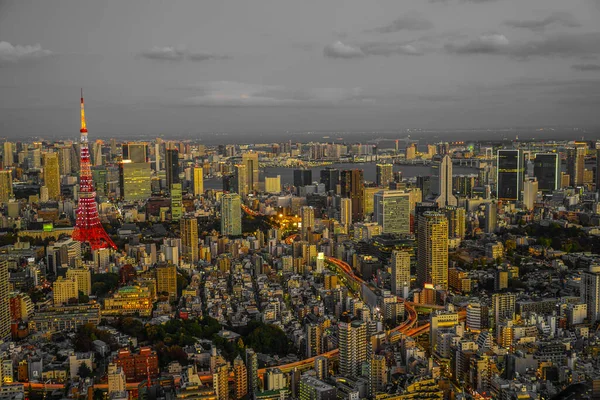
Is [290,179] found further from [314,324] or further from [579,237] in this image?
[314,324]

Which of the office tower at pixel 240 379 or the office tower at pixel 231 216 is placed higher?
the office tower at pixel 231 216

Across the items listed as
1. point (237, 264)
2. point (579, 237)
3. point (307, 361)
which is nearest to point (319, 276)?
point (237, 264)

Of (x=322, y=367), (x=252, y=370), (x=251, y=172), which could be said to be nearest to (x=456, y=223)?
(x=322, y=367)

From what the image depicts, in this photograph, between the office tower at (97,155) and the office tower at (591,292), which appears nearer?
the office tower at (591,292)

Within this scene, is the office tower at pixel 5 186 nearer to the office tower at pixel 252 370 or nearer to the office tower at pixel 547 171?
the office tower at pixel 252 370

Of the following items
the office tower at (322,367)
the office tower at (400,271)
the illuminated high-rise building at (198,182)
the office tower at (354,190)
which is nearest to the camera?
the office tower at (322,367)

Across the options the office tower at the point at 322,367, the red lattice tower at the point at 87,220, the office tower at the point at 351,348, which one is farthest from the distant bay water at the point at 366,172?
the office tower at the point at 322,367
